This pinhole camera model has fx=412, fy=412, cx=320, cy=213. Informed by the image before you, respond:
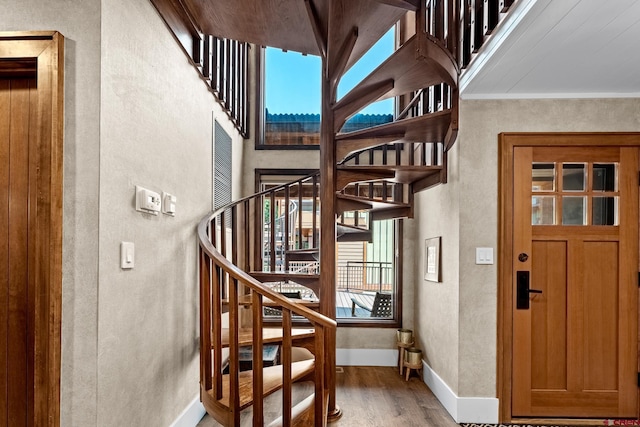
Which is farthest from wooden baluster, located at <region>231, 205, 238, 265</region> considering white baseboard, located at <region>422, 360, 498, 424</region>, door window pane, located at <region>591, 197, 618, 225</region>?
door window pane, located at <region>591, 197, 618, 225</region>

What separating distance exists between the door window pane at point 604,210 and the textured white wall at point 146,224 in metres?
2.93

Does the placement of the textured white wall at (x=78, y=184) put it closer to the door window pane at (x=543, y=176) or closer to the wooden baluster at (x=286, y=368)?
the wooden baluster at (x=286, y=368)

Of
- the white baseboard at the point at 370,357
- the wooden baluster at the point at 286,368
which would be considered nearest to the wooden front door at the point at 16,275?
the wooden baluster at the point at 286,368

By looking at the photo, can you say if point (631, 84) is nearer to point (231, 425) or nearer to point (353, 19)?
point (353, 19)

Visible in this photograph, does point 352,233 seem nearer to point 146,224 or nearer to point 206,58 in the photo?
point 206,58

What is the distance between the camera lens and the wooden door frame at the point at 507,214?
2.99 metres

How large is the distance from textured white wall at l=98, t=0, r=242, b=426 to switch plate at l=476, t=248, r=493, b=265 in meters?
2.05

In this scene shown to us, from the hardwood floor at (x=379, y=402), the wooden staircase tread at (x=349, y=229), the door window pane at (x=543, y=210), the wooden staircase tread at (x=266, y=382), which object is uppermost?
the door window pane at (x=543, y=210)

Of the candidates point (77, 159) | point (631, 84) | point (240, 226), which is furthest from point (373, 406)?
point (631, 84)

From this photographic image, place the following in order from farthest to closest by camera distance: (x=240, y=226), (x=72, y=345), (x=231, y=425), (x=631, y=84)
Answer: (x=240, y=226) < (x=631, y=84) < (x=231, y=425) < (x=72, y=345)

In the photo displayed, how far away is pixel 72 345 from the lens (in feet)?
5.40

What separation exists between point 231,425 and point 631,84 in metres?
3.37

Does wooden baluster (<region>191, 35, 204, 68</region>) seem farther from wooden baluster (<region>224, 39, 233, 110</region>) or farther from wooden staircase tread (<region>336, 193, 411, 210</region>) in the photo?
wooden staircase tread (<region>336, 193, 411, 210</region>)

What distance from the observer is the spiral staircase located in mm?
2234
